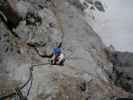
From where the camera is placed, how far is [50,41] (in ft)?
55.8

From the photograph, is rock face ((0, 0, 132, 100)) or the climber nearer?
rock face ((0, 0, 132, 100))

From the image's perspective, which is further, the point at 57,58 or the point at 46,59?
the point at 46,59

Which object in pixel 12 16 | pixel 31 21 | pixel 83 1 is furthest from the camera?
pixel 83 1

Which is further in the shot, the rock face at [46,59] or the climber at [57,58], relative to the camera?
the climber at [57,58]

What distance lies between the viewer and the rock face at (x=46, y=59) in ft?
37.9

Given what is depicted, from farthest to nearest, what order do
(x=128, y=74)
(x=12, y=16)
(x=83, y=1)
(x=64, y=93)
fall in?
(x=83, y=1) < (x=128, y=74) < (x=12, y=16) < (x=64, y=93)

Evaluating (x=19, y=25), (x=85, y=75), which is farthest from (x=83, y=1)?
(x=85, y=75)

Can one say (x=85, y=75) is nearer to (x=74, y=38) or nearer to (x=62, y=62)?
(x=62, y=62)

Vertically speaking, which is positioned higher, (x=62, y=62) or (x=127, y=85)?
(x=62, y=62)

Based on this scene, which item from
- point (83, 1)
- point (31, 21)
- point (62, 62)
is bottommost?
point (62, 62)

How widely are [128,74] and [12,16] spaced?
12427mm

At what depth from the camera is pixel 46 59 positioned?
1523 cm

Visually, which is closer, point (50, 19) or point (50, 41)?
point (50, 41)

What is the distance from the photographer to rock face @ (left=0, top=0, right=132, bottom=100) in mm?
11547
